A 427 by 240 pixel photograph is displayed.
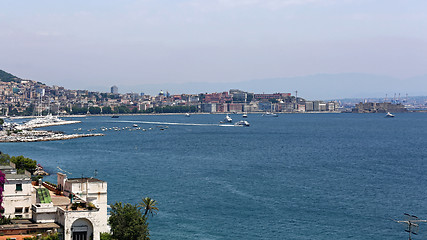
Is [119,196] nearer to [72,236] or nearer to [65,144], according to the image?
[72,236]

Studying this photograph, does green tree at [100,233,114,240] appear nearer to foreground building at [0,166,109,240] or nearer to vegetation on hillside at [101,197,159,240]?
vegetation on hillside at [101,197,159,240]

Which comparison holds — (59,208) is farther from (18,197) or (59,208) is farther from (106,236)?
(18,197)

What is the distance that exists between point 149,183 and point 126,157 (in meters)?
19.3

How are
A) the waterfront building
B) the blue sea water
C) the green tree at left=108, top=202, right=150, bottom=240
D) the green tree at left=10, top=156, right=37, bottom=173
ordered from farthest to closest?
the green tree at left=10, top=156, right=37, bottom=173 → the blue sea water → the green tree at left=108, top=202, right=150, bottom=240 → the waterfront building

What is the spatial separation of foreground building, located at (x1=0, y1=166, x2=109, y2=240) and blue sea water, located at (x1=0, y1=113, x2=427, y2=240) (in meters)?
6.88

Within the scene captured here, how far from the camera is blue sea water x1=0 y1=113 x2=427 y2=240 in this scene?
30.7 meters

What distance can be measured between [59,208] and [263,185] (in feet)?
82.9

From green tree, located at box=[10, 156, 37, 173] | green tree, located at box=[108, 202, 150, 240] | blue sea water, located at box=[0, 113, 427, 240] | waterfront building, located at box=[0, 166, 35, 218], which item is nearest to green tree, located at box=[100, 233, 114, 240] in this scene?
green tree, located at box=[108, 202, 150, 240]

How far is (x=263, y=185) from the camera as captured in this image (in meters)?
42.9

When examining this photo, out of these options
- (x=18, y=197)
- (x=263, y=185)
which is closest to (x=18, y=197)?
(x=18, y=197)

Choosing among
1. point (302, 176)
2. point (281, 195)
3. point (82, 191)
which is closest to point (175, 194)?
point (281, 195)

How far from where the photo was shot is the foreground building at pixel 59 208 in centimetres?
1873

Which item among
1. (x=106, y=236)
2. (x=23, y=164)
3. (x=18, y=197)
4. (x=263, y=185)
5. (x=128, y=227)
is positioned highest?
(x=18, y=197)

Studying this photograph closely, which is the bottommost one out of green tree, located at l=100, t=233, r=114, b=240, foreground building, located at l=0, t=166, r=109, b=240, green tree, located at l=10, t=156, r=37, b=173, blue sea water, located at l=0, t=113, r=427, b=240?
blue sea water, located at l=0, t=113, r=427, b=240
